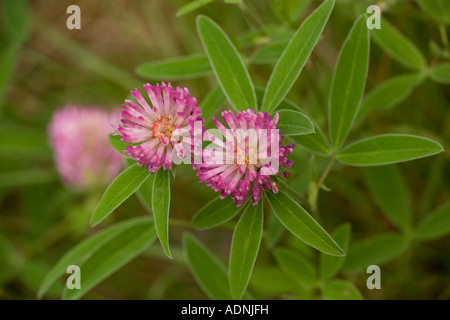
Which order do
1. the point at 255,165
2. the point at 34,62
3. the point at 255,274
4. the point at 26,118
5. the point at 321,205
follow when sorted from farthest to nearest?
the point at 34,62, the point at 26,118, the point at 321,205, the point at 255,274, the point at 255,165

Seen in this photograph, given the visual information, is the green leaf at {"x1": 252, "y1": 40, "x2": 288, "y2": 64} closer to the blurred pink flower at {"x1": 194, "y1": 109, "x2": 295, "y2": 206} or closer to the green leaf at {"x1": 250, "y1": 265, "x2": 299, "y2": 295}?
the blurred pink flower at {"x1": 194, "y1": 109, "x2": 295, "y2": 206}

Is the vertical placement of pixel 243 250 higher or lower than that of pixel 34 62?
lower

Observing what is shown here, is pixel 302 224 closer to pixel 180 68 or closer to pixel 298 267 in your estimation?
pixel 298 267

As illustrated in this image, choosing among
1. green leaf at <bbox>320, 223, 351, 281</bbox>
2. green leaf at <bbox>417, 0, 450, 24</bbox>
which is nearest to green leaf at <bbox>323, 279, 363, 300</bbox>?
green leaf at <bbox>320, 223, 351, 281</bbox>

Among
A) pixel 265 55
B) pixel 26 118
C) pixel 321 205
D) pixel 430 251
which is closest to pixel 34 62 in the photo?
pixel 26 118

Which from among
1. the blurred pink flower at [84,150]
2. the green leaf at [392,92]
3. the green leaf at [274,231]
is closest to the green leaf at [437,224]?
the green leaf at [392,92]

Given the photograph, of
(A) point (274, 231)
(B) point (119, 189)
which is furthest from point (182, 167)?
(B) point (119, 189)

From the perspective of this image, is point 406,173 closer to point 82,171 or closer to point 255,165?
point 82,171

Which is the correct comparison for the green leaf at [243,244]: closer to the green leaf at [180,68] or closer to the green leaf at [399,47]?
the green leaf at [180,68]
